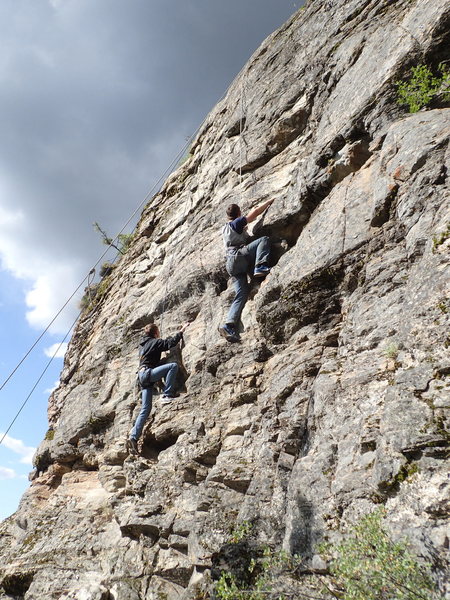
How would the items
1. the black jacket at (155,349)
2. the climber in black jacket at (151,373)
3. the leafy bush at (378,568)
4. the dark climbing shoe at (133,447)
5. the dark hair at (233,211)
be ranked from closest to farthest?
the leafy bush at (378,568) → the dark climbing shoe at (133,447) → the climber in black jacket at (151,373) → the dark hair at (233,211) → the black jacket at (155,349)

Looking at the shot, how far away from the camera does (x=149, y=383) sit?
34.9 ft

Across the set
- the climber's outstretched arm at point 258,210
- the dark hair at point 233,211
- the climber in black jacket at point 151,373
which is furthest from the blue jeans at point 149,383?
the climber's outstretched arm at point 258,210

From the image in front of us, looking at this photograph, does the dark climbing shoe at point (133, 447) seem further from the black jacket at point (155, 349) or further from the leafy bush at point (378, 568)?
the leafy bush at point (378, 568)

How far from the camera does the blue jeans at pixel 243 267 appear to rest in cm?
940

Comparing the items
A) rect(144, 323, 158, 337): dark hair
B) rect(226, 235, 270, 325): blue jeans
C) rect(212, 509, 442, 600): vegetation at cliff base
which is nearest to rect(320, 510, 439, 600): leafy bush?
rect(212, 509, 442, 600): vegetation at cliff base

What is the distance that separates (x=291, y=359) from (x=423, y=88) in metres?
5.31

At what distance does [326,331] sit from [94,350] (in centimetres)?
969

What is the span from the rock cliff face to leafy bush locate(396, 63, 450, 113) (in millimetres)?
243

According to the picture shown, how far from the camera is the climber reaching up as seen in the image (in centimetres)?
934

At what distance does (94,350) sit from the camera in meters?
14.6

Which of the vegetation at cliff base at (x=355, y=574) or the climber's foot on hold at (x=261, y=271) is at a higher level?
the climber's foot on hold at (x=261, y=271)

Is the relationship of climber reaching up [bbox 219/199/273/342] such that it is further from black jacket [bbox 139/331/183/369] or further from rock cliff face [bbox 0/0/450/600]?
black jacket [bbox 139/331/183/369]

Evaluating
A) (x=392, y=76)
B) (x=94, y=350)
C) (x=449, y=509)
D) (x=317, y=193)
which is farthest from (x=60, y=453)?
(x=392, y=76)

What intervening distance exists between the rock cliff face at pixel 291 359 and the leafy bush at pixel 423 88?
0.80 ft
